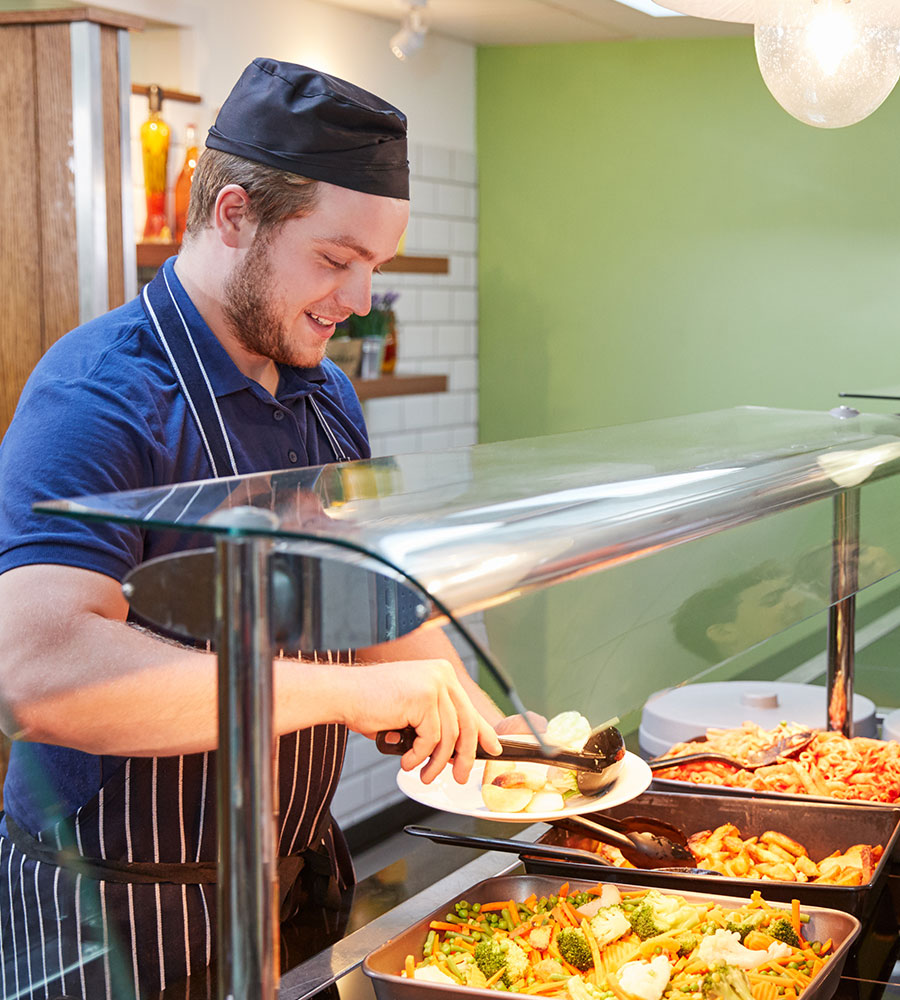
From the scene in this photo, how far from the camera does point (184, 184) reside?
10.7ft

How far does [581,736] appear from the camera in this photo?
1.10 metres

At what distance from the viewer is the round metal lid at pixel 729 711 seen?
6.75 feet

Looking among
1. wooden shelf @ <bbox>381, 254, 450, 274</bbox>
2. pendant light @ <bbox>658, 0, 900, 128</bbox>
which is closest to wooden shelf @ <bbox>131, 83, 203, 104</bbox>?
wooden shelf @ <bbox>381, 254, 450, 274</bbox>

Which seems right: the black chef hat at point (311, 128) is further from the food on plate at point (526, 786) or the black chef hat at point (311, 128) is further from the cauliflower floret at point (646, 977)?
the cauliflower floret at point (646, 977)

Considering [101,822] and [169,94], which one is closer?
[101,822]

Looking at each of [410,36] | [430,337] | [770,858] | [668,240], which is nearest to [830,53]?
[770,858]

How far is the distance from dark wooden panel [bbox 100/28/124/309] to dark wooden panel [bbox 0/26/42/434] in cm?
14

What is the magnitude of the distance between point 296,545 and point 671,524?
37 cm

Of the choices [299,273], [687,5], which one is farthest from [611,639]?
[687,5]

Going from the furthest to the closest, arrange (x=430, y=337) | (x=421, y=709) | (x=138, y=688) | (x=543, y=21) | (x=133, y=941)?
(x=430, y=337), (x=543, y=21), (x=133, y=941), (x=421, y=709), (x=138, y=688)

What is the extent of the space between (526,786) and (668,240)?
3420 mm

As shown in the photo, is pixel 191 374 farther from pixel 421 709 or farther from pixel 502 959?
pixel 502 959

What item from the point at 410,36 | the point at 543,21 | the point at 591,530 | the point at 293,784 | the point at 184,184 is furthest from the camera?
the point at 543,21

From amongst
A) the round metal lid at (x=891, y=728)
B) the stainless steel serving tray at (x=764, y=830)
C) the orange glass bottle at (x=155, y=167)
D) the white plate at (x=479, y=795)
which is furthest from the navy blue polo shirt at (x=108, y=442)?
the orange glass bottle at (x=155, y=167)
